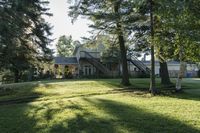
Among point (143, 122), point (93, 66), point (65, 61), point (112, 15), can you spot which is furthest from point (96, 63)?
point (143, 122)

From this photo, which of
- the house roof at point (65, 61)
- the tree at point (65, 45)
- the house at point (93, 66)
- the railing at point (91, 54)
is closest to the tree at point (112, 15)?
the house at point (93, 66)

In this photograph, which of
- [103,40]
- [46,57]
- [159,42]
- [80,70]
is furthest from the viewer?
[80,70]

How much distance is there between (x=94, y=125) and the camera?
39.7 ft

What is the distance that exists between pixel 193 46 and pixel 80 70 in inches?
1399

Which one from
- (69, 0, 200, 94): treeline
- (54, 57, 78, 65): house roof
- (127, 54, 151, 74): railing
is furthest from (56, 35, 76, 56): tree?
(69, 0, 200, 94): treeline

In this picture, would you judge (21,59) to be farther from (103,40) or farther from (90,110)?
(90,110)

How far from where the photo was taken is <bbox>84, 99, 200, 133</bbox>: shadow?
11.2m

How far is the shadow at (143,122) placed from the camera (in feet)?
36.9

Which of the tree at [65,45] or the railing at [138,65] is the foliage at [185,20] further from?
the tree at [65,45]

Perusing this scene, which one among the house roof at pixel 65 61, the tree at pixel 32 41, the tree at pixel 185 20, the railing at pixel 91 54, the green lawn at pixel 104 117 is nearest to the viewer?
the green lawn at pixel 104 117

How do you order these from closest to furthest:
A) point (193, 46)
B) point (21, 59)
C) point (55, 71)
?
1. point (193, 46)
2. point (21, 59)
3. point (55, 71)

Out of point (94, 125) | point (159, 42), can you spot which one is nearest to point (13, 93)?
point (159, 42)

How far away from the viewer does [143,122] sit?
12.2m

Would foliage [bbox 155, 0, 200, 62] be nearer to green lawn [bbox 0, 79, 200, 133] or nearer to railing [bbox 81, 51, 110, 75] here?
green lawn [bbox 0, 79, 200, 133]
